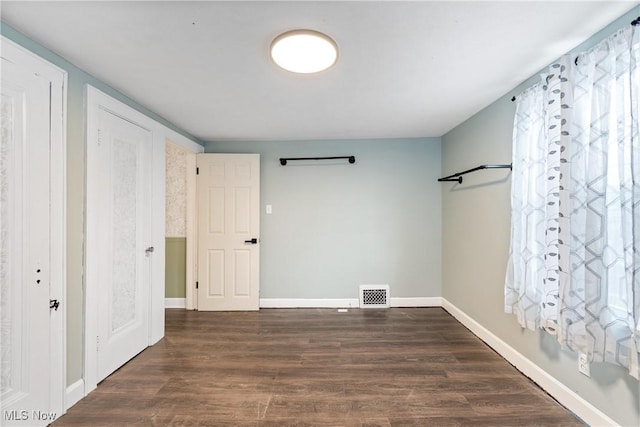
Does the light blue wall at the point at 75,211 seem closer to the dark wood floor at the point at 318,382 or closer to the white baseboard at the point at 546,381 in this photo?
the dark wood floor at the point at 318,382

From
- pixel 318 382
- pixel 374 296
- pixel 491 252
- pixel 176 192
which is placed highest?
pixel 176 192

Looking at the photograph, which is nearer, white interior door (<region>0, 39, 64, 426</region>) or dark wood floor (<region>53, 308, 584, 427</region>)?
white interior door (<region>0, 39, 64, 426</region>)

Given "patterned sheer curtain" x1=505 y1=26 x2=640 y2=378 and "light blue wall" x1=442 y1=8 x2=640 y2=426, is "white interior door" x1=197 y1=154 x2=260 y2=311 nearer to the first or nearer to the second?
"light blue wall" x1=442 y1=8 x2=640 y2=426

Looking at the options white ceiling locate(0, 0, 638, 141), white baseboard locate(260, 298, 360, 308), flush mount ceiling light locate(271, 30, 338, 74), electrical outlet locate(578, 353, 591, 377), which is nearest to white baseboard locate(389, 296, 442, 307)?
white baseboard locate(260, 298, 360, 308)

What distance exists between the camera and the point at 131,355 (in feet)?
7.63

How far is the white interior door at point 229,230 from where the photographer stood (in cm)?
352

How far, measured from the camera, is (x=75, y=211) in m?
1.81

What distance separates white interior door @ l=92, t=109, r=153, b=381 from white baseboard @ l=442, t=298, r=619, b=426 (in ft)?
10.5

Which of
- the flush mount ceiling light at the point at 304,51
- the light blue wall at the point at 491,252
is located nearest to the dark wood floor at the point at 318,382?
the light blue wall at the point at 491,252

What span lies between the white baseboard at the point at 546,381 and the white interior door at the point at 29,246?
10.4 feet

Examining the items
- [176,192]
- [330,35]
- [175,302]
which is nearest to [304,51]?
[330,35]

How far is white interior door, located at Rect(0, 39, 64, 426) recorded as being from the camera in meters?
1.42

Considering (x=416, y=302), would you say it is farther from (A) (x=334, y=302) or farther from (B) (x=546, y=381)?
(B) (x=546, y=381)

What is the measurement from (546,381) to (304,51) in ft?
8.82
